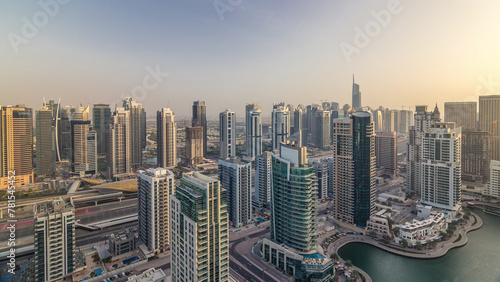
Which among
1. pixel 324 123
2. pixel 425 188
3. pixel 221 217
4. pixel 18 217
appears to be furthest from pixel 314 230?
pixel 324 123

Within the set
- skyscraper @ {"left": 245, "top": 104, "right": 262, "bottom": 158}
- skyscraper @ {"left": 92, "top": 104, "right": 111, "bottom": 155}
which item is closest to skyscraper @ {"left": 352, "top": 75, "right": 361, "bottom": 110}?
skyscraper @ {"left": 245, "top": 104, "right": 262, "bottom": 158}

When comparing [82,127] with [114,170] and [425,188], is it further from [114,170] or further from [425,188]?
[425,188]

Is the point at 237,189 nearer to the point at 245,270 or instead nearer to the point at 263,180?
the point at 263,180

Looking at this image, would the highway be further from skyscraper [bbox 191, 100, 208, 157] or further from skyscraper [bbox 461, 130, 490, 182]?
skyscraper [bbox 191, 100, 208, 157]

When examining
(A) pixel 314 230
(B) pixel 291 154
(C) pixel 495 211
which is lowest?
(C) pixel 495 211

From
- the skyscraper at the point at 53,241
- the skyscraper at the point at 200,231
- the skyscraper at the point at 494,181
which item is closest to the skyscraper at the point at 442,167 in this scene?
the skyscraper at the point at 494,181

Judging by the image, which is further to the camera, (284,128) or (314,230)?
(284,128)

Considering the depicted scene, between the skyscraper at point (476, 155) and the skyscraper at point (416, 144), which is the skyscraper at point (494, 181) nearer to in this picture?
the skyscraper at point (416, 144)

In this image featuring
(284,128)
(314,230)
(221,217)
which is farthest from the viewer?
(284,128)
